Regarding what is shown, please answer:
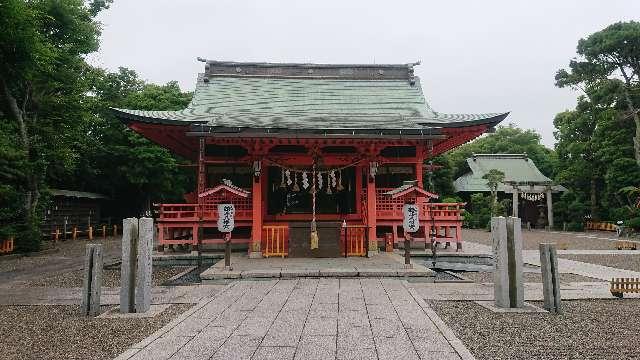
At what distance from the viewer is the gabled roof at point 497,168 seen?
3874 centimetres

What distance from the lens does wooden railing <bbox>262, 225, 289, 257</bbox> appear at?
1311cm

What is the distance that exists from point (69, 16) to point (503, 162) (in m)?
38.0

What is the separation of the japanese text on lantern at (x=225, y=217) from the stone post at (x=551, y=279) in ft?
23.7

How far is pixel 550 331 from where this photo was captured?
5707 millimetres

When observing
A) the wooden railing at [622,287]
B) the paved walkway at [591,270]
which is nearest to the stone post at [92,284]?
the wooden railing at [622,287]

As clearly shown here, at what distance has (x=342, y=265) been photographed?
36.7 feet

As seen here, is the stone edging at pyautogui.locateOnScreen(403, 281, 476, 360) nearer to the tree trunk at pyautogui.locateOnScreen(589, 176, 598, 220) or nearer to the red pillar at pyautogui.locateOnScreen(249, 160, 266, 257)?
the red pillar at pyautogui.locateOnScreen(249, 160, 266, 257)

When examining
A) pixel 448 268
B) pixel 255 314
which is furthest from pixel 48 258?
pixel 448 268

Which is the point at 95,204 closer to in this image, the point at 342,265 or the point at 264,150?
the point at 264,150

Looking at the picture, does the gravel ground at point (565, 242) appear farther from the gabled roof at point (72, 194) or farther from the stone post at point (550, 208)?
the gabled roof at point (72, 194)

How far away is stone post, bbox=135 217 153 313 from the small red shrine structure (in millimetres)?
5395

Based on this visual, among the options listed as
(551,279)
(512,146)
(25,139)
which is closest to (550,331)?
(551,279)

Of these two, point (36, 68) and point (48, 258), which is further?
point (36, 68)

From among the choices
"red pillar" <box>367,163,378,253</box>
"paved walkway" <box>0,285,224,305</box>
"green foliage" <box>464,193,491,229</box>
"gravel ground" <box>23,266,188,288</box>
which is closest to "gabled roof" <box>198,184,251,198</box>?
"gravel ground" <box>23,266,188,288</box>
